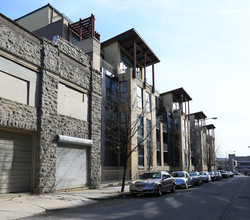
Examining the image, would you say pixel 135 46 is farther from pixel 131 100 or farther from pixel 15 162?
pixel 15 162

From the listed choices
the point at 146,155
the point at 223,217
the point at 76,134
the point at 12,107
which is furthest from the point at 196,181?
the point at 12,107

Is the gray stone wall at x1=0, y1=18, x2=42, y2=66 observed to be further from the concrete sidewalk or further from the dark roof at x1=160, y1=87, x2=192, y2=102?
the dark roof at x1=160, y1=87, x2=192, y2=102

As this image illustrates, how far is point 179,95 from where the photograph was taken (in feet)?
163

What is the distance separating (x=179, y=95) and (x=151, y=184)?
1440 inches

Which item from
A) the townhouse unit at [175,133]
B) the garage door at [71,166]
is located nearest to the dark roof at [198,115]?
the townhouse unit at [175,133]

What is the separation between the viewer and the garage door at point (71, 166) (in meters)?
15.0

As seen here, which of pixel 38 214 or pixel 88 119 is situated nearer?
pixel 38 214

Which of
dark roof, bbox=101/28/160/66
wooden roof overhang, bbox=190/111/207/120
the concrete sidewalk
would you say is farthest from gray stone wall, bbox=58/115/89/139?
wooden roof overhang, bbox=190/111/207/120

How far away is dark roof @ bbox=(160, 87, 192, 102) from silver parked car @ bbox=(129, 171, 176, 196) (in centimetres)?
2948

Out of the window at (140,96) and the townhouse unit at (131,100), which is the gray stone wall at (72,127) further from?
the window at (140,96)

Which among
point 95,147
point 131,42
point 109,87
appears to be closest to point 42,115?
point 95,147

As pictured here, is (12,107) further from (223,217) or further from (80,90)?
(223,217)

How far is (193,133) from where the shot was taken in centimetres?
5209

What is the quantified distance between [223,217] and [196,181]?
17132 millimetres
